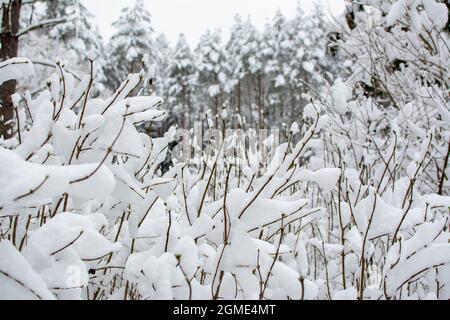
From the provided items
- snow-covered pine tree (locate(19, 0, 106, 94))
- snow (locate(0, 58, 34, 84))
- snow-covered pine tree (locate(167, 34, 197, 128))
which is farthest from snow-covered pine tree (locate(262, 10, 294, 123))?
snow (locate(0, 58, 34, 84))

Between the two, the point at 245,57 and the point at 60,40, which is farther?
the point at 245,57

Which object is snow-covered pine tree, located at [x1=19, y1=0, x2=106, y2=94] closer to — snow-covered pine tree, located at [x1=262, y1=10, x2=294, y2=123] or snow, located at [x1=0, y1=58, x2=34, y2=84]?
snow, located at [x1=0, y1=58, x2=34, y2=84]

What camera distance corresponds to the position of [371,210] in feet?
4.25

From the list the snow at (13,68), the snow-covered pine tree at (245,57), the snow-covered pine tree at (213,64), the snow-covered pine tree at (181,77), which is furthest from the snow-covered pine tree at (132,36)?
the snow at (13,68)

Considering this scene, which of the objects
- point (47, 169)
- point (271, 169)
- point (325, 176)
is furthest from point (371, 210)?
point (47, 169)

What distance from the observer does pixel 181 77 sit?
3272 centimetres

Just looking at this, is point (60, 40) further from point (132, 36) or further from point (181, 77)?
point (181, 77)

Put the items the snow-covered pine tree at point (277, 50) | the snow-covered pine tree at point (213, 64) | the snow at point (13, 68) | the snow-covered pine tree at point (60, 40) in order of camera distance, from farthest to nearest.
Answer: the snow-covered pine tree at point (213, 64), the snow-covered pine tree at point (277, 50), the snow-covered pine tree at point (60, 40), the snow at point (13, 68)

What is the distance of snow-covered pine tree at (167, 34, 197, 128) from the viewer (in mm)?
31719

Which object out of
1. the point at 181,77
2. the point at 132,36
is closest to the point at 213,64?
the point at 181,77

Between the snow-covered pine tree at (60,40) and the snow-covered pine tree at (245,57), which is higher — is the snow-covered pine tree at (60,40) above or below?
below

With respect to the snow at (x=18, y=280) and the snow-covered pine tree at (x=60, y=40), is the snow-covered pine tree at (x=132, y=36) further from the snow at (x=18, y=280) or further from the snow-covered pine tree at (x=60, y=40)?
the snow at (x=18, y=280)

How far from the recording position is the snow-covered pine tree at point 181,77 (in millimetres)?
31719

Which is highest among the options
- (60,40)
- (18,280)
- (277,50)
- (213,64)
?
(277,50)
